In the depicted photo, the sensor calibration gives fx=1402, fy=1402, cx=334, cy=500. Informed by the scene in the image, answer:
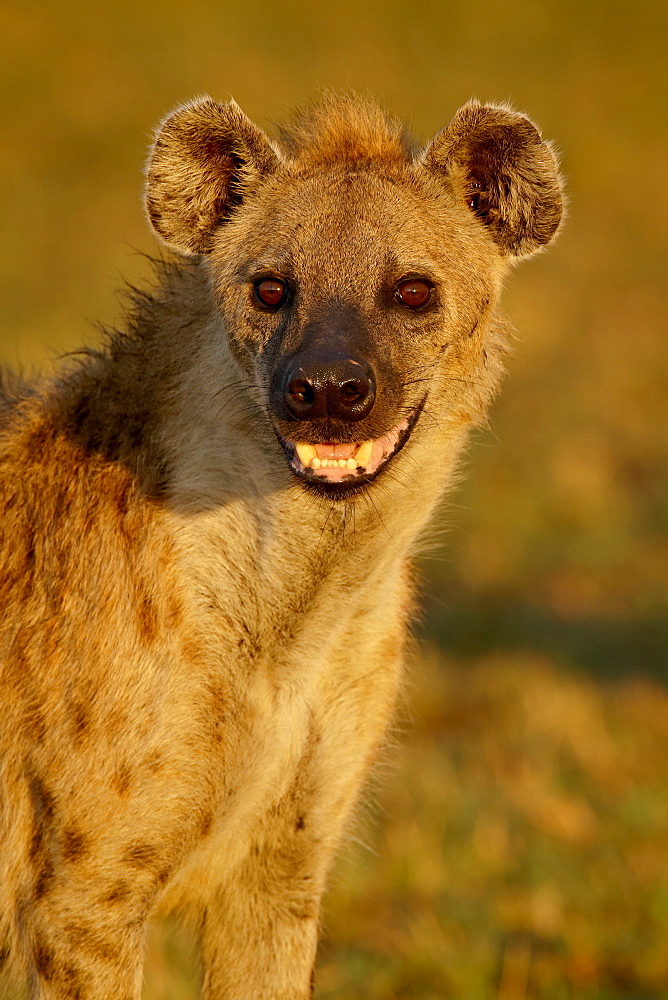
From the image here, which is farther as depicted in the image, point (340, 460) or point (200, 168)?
point (200, 168)

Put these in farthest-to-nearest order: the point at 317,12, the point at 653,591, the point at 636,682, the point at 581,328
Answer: the point at 317,12
the point at 581,328
the point at 653,591
the point at 636,682

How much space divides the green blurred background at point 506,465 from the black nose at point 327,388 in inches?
35.3

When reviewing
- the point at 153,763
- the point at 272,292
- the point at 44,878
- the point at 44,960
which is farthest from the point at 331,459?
the point at 44,960

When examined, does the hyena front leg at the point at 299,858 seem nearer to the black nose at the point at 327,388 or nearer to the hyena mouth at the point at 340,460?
the hyena mouth at the point at 340,460

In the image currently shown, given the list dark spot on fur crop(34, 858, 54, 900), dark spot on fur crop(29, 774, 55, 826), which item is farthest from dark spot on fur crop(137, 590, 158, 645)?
dark spot on fur crop(34, 858, 54, 900)

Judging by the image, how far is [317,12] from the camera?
700 inches

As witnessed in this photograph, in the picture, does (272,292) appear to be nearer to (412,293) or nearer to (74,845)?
(412,293)

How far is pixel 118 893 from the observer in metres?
2.54

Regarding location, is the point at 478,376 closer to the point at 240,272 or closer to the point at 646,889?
the point at 240,272

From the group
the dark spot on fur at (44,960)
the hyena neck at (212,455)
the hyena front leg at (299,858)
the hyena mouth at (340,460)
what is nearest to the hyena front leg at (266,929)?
the hyena front leg at (299,858)

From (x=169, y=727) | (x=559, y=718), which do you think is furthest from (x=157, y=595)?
(x=559, y=718)

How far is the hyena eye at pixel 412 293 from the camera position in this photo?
2.72m

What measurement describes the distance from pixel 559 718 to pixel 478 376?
7.90 feet

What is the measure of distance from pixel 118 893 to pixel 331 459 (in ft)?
2.88
